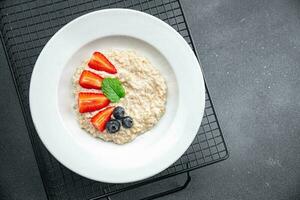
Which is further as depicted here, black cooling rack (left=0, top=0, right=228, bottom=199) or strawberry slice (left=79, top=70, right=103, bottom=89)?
black cooling rack (left=0, top=0, right=228, bottom=199)

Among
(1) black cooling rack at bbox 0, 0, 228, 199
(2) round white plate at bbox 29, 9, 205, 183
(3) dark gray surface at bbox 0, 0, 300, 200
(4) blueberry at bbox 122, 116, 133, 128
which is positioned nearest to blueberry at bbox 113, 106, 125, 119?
(4) blueberry at bbox 122, 116, 133, 128

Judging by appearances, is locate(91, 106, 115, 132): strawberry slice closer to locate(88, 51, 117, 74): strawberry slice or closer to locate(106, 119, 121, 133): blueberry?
locate(106, 119, 121, 133): blueberry

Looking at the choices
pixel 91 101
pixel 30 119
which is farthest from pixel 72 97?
pixel 30 119

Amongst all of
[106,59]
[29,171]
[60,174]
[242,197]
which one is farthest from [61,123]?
[242,197]

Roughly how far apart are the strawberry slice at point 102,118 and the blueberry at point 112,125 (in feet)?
0.06

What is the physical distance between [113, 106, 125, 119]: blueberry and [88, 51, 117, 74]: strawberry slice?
0.14m

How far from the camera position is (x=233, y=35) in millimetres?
2439

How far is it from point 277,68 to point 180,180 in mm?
753

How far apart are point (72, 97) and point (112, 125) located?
20cm

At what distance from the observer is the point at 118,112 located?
1.81 meters

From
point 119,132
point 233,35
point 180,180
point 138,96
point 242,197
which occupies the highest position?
point 233,35

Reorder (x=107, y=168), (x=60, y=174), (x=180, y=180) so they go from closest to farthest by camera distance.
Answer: (x=107, y=168) → (x=60, y=174) → (x=180, y=180)

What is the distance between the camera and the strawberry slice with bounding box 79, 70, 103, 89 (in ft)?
5.97

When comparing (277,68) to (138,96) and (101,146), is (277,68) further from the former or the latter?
(101,146)
